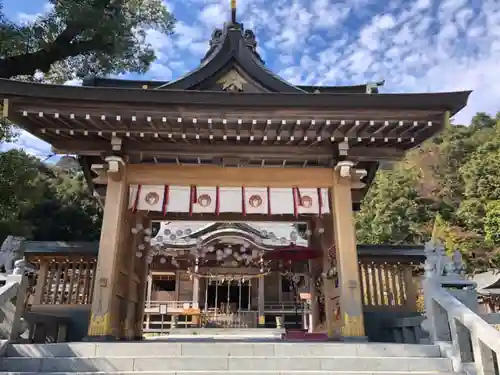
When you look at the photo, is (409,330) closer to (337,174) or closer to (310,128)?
(337,174)

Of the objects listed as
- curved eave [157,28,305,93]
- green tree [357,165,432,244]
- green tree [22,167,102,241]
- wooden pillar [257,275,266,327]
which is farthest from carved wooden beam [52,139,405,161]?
green tree [357,165,432,244]

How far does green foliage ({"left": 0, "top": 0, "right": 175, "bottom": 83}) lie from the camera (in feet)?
30.3

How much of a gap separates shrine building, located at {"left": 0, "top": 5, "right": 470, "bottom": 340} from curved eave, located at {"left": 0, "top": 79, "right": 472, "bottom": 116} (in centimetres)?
2

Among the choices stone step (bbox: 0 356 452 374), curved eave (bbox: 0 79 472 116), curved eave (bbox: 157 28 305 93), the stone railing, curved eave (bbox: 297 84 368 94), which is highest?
curved eave (bbox: 297 84 368 94)

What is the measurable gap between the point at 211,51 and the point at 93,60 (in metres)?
4.51

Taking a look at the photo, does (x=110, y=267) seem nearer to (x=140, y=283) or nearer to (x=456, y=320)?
(x=140, y=283)

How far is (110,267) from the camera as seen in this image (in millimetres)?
6484

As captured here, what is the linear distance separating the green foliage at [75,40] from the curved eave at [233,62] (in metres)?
3.35

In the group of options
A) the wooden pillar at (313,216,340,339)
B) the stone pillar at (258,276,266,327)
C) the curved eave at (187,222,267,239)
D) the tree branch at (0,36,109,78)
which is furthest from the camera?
the stone pillar at (258,276,266,327)

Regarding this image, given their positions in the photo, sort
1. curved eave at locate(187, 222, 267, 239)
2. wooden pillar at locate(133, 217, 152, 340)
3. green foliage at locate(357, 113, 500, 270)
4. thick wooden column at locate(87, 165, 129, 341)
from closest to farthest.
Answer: thick wooden column at locate(87, 165, 129, 341) < wooden pillar at locate(133, 217, 152, 340) < curved eave at locate(187, 222, 267, 239) < green foliage at locate(357, 113, 500, 270)

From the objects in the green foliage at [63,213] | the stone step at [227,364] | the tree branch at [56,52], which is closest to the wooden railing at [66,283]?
the stone step at [227,364]

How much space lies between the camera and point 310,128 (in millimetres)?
7000

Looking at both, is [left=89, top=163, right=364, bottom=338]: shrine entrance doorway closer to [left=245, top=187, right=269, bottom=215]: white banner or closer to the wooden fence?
[left=245, top=187, right=269, bottom=215]: white banner

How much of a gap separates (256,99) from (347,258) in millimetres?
3182
